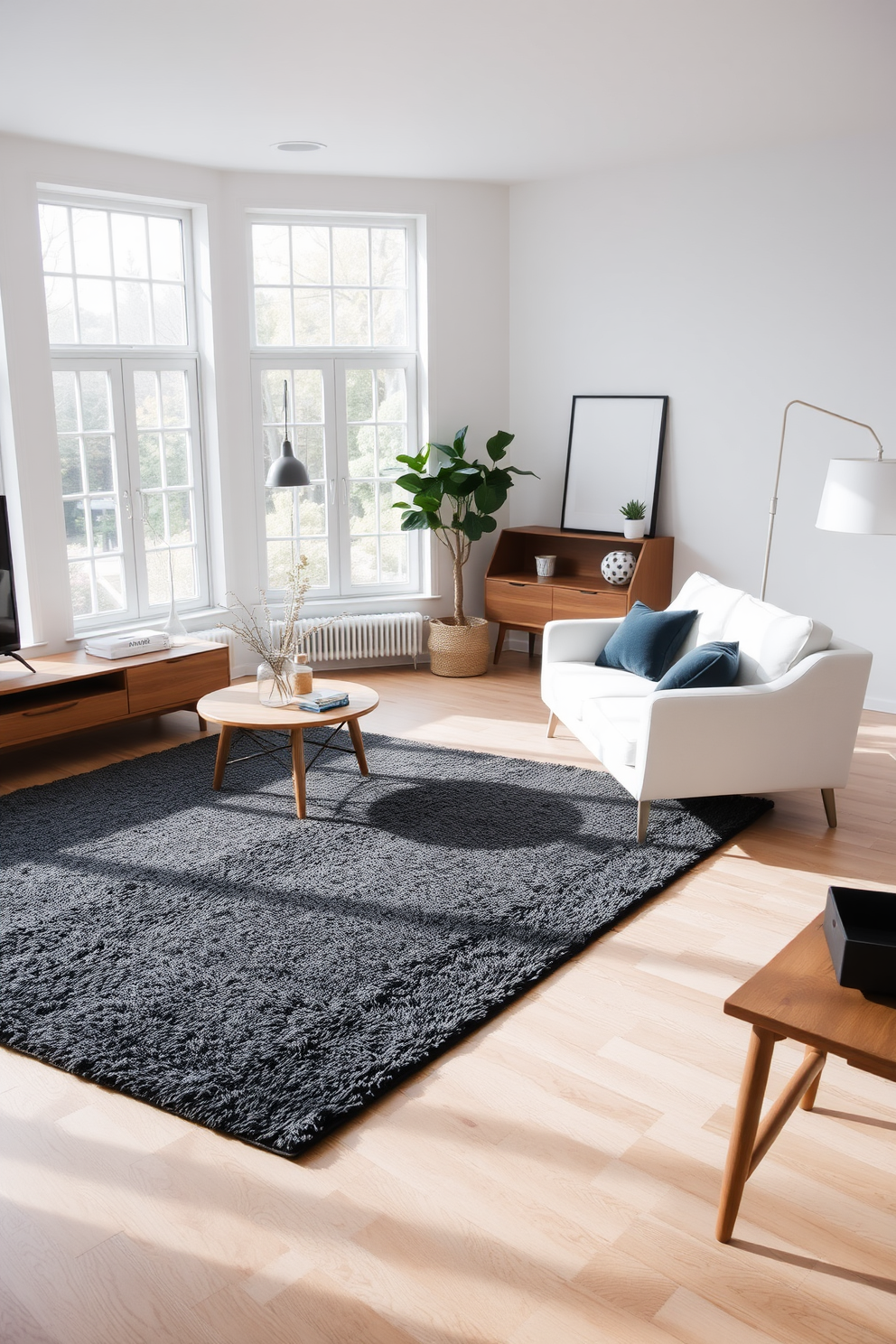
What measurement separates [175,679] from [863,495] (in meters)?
3.46

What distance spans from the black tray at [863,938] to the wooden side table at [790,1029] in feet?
0.13

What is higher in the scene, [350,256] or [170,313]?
[350,256]

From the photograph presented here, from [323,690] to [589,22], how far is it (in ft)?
9.20

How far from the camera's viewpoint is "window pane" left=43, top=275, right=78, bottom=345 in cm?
587

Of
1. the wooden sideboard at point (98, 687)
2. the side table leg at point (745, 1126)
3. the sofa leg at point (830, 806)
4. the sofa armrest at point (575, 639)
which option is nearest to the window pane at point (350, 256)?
the wooden sideboard at point (98, 687)

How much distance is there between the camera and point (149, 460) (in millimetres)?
6434

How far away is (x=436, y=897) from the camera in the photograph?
373 cm

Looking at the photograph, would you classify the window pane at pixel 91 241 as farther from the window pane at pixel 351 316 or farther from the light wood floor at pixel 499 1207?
the light wood floor at pixel 499 1207

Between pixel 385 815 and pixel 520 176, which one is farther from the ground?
pixel 520 176

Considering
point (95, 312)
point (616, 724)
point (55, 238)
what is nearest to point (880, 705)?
point (616, 724)

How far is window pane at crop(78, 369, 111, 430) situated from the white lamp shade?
3.93m

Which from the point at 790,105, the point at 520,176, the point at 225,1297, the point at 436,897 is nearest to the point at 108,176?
the point at 520,176

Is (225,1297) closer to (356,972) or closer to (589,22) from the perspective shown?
(356,972)

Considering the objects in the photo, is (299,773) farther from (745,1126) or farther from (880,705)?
(880,705)
